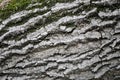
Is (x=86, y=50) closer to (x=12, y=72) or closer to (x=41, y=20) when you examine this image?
(x=41, y=20)

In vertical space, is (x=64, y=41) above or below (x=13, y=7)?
below

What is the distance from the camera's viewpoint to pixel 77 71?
355cm

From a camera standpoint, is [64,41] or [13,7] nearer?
[64,41]

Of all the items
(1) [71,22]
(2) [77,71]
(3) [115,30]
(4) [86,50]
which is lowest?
(2) [77,71]

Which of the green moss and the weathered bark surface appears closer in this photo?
the weathered bark surface

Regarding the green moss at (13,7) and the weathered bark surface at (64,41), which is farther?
the green moss at (13,7)

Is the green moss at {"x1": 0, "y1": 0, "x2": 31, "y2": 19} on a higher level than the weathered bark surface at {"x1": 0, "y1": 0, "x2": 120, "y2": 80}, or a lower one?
higher

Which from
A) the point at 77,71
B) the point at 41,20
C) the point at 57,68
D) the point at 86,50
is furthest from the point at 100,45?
the point at 41,20

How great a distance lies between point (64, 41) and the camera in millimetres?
3496

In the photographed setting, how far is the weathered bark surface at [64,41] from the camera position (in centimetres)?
348

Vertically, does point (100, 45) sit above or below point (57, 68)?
above

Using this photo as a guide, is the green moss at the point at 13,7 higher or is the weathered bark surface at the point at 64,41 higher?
the green moss at the point at 13,7

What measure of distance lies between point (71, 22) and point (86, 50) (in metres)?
0.52

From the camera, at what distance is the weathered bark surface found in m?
3.48
